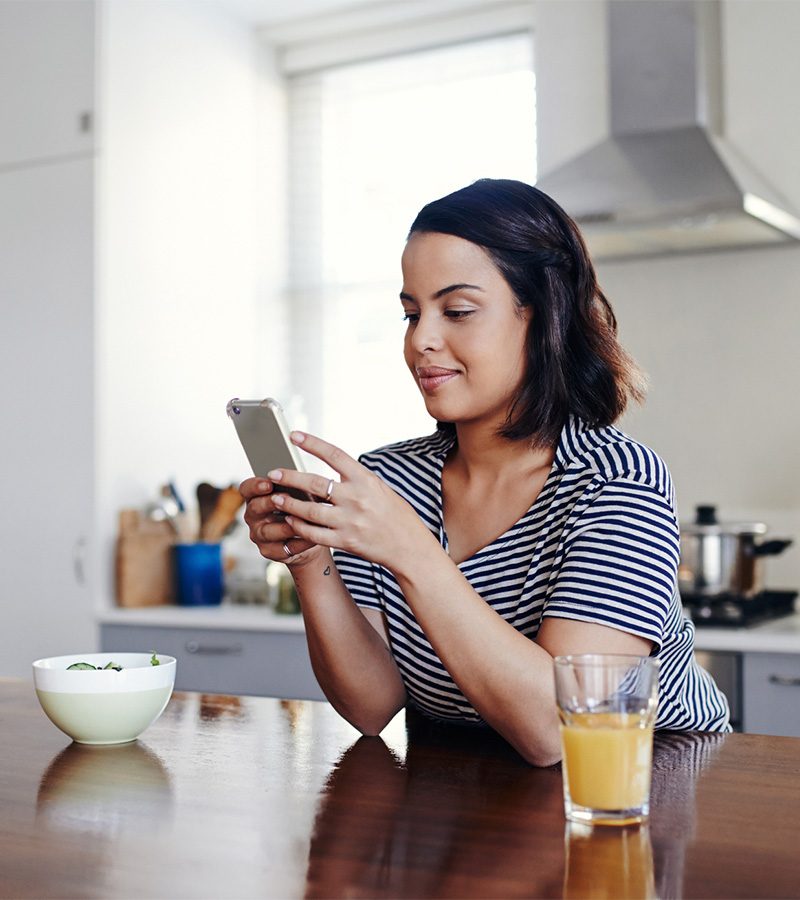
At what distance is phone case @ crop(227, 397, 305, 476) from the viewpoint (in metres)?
1.10

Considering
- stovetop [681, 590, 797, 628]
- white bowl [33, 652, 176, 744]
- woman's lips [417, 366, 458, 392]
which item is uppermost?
woman's lips [417, 366, 458, 392]

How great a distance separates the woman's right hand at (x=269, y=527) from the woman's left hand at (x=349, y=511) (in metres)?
0.04

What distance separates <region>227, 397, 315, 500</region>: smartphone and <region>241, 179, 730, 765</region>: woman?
0.02 metres

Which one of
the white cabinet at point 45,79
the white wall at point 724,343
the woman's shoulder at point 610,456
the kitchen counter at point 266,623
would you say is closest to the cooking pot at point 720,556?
the kitchen counter at point 266,623

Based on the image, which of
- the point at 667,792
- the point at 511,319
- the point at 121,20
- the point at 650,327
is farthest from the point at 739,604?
the point at 121,20

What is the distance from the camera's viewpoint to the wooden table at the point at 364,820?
800 millimetres

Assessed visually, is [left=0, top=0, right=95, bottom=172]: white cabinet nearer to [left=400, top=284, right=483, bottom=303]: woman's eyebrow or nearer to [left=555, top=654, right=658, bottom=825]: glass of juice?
[left=400, top=284, right=483, bottom=303]: woman's eyebrow

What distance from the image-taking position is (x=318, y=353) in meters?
3.69

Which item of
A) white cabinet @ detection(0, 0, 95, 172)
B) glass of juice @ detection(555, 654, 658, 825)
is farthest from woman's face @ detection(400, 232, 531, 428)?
white cabinet @ detection(0, 0, 95, 172)

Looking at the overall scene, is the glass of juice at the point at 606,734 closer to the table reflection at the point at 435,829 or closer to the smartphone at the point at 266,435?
the table reflection at the point at 435,829

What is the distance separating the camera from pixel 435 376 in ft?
4.60

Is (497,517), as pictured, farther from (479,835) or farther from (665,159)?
(665,159)

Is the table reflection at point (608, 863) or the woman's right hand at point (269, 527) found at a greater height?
the woman's right hand at point (269, 527)

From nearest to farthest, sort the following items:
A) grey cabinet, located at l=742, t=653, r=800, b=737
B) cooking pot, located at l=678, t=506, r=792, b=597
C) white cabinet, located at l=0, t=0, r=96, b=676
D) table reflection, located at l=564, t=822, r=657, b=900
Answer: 1. table reflection, located at l=564, t=822, r=657, b=900
2. grey cabinet, located at l=742, t=653, r=800, b=737
3. cooking pot, located at l=678, t=506, r=792, b=597
4. white cabinet, located at l=0, t=0, r=96, b=676
